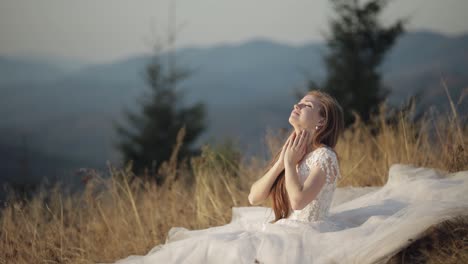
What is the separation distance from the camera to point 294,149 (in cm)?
310

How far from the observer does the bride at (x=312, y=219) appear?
9.17ft

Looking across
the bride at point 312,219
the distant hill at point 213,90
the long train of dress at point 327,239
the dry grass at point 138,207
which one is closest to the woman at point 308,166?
the bride at point 312,219

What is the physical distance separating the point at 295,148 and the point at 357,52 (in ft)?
54.0

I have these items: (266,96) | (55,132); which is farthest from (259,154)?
(266,96)

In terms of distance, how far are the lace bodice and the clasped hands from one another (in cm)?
8

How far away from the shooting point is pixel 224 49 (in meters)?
99.1

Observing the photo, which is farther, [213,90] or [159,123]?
[213,90]

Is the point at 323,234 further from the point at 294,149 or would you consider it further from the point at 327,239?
the point at 294,149

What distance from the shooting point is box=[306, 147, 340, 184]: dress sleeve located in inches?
121

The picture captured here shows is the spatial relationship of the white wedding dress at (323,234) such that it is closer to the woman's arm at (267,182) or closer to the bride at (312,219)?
the bride at (312,219)

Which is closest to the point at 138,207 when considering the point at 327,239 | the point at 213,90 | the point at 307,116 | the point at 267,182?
the point at 267,182

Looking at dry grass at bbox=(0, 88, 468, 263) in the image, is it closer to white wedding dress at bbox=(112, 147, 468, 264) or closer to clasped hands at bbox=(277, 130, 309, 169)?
white wedding dress at bbox=(112, 147, 468, 264)

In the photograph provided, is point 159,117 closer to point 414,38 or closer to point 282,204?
point 282,204

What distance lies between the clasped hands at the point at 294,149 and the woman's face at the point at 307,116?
51 mm
